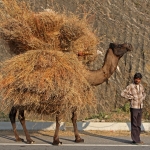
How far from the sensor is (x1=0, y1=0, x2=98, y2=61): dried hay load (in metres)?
10.1

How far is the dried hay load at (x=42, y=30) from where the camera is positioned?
33.2 feet

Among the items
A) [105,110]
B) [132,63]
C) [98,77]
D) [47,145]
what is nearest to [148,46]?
[132,63]

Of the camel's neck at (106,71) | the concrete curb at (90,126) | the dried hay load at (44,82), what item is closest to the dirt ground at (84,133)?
the concrete curb at (90,126)

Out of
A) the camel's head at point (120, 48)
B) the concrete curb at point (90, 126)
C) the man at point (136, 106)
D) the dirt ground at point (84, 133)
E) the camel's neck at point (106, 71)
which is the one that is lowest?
the dirt ground at point (84, 133)

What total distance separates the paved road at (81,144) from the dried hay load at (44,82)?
2.55 ft

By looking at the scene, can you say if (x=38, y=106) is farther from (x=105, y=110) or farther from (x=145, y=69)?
(x=145, y=69)

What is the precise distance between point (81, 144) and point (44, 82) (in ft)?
5.48

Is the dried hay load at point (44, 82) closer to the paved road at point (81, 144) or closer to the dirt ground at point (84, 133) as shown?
the paved road at point (81, 144)

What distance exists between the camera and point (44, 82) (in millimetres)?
9602

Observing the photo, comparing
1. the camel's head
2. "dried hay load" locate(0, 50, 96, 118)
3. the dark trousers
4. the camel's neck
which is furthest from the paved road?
the camel's head

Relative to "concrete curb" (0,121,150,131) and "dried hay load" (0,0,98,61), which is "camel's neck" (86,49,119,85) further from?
"concrete curb" (0,121,150,131)

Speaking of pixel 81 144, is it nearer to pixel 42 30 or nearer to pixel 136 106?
pixel 136 106

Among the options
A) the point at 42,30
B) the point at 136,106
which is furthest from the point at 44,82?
the point at 136,106

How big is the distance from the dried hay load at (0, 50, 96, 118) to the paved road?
30.6 inches
